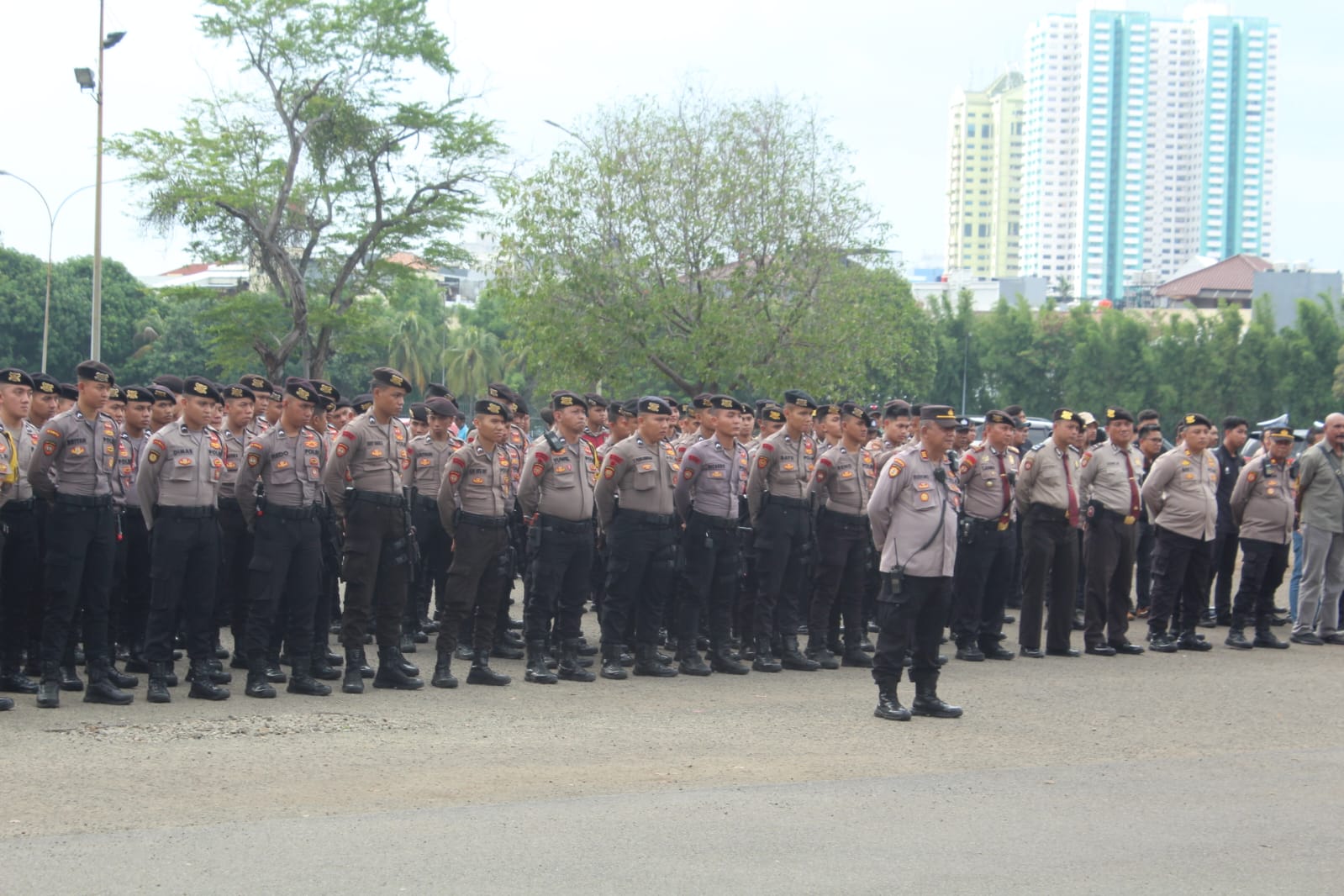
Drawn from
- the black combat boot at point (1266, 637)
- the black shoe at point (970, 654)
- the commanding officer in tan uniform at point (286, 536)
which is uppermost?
the commanding officer in tan uniform at point (286, 536)

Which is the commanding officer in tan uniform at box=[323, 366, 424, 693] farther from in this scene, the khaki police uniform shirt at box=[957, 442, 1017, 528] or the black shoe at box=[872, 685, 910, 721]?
the khaki police uniform shirt at box=[957, 442, 1017, 528]

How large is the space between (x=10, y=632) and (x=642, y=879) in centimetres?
544

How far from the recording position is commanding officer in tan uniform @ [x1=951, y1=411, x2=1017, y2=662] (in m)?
11.9

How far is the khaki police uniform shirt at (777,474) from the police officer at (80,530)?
185 inches

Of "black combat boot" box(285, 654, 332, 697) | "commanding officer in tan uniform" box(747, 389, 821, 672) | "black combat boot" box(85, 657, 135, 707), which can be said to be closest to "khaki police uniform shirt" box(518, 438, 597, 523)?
"commanding officer in tan uniform" box(747, 389, 821, 672)

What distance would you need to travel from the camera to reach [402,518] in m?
9.86

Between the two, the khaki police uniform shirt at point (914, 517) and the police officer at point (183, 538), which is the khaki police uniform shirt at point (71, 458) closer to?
the police officer at point (183, 538)

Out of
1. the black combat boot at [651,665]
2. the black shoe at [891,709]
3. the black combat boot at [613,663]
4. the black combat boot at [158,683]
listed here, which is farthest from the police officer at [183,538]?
the black shoe at [891,709]

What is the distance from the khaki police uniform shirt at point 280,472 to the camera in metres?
9.50

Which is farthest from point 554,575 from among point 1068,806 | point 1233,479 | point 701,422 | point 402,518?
point 1233,479

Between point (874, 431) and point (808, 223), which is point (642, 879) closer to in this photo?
point (874, 431)

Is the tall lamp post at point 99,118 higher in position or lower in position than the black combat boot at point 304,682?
higher

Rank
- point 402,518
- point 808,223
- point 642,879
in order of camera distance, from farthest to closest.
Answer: point 808,223, point 402,518, point 642,879

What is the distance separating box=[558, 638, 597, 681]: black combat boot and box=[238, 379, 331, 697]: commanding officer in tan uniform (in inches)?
69.8
